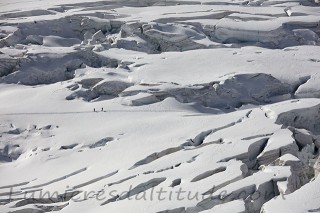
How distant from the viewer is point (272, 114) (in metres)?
13.6

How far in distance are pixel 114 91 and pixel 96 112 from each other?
1.36 m

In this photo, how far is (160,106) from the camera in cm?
1543

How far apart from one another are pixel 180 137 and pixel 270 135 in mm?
2214

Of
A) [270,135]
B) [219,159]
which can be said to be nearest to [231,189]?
[219,159]

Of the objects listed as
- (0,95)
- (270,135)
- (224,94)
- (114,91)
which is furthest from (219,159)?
(0,95)

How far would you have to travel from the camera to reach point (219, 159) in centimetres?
1088

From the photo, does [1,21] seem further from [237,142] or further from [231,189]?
[231,189]

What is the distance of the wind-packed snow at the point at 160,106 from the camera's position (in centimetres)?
998

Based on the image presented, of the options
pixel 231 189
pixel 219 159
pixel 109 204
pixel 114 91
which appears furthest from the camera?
pixel 114 91

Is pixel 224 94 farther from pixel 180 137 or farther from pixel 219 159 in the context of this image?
pixel 219 159

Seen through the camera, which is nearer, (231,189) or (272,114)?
(231,189)

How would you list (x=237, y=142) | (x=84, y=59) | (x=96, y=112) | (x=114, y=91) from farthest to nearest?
1. (x=84, y=59)
2. (x=114, y=91)
3. (x=96, y=112)
4. (x=237, y=142)

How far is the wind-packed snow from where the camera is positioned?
32.8 ft

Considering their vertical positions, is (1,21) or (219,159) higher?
(1,21)
